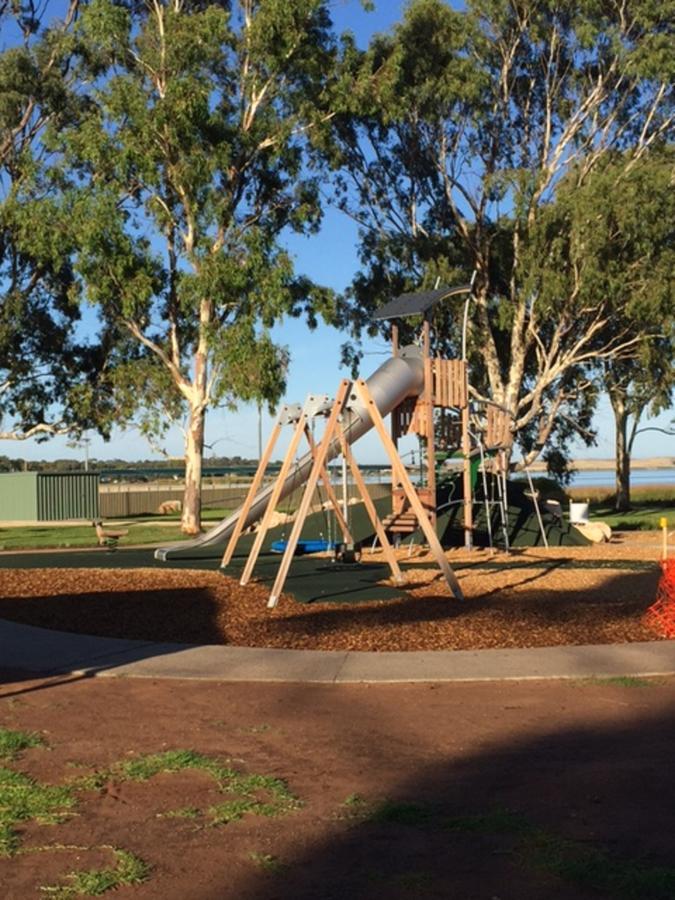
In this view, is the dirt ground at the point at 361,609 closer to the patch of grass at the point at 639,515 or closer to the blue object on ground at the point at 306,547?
the blue object on ground at the point at 306,547

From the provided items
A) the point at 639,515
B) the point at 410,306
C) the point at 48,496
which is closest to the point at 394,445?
the point at 410,306

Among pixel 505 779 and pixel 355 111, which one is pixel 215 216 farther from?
pixel 505 779

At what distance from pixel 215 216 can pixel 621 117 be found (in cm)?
1617

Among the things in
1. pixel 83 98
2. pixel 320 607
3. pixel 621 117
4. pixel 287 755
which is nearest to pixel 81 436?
pixel 83 98

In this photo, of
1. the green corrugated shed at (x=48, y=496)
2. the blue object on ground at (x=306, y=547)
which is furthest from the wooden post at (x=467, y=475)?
the green corrugated shed at (x=48, y=496)

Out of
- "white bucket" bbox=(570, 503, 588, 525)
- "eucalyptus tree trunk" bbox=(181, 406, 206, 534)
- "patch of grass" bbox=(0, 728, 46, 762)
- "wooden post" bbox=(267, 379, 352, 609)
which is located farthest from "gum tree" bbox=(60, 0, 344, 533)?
"patch of grass" bbox=(0, 728, 46, 762)

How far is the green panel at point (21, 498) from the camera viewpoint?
47.7 m

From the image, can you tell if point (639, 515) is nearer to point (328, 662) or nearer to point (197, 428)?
point (197, 428)

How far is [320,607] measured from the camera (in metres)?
14.5

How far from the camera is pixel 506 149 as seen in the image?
136ft

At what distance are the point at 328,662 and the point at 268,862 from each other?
5.47 metres

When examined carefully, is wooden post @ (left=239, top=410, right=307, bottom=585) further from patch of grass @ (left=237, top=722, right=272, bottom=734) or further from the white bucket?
the white bucket

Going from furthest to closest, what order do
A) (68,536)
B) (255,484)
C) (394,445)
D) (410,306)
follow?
(68,536) → (410,306) → (394,445) → (255,484)

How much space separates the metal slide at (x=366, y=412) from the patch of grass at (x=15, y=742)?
475 inches
